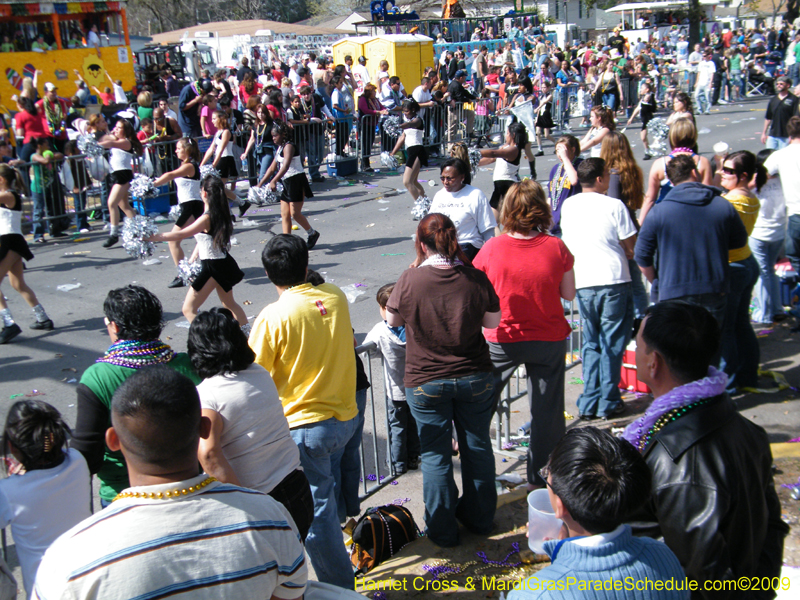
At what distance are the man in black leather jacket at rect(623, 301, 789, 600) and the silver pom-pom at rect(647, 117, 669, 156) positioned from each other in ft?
29.9

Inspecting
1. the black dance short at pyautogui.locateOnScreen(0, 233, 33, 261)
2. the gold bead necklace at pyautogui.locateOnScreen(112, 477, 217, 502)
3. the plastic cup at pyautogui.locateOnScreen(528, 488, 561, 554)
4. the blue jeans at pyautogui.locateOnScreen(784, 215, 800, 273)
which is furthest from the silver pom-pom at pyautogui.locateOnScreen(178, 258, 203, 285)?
the blue jeans at pyautogui.locateOnScreen(784, 215, 800, 273)

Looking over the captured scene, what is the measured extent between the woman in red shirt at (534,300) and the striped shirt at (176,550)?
2650 millimetres

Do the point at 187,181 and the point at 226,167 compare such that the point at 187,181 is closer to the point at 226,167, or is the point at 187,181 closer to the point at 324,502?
the point at 226,167

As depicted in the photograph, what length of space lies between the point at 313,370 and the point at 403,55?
739 inches

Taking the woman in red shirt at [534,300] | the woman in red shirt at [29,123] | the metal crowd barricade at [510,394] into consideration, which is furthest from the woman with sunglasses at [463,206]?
the woman in red shirt at [29,123]

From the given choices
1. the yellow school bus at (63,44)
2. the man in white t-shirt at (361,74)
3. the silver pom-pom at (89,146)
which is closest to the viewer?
the silver pom-pom at (89,146)

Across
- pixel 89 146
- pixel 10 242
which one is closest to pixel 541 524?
pixel 10 242

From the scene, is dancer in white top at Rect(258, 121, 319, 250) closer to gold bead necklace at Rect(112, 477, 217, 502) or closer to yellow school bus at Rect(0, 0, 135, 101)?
gold bead necklace at Rect(112, 477, 217, 502)

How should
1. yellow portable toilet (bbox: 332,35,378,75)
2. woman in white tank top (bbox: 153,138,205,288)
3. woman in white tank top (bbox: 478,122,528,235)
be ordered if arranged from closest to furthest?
1. woman in white tank top (bbox: 478,122,528,235)
2. woman in white tank top (bbox: 153,138,205,288)
3. yellow portable toilet (bbox: 332,35,378,75)

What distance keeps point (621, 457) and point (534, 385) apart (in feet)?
8.40

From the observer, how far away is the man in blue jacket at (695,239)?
4965 mm

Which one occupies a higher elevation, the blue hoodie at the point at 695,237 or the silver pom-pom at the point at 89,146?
the silver pom-pom at the point at 89,146

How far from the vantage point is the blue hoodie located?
4965mm

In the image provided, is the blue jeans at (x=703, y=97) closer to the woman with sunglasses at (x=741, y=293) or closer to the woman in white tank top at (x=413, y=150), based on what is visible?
the woman in white tank top at (x=413, y=150)
